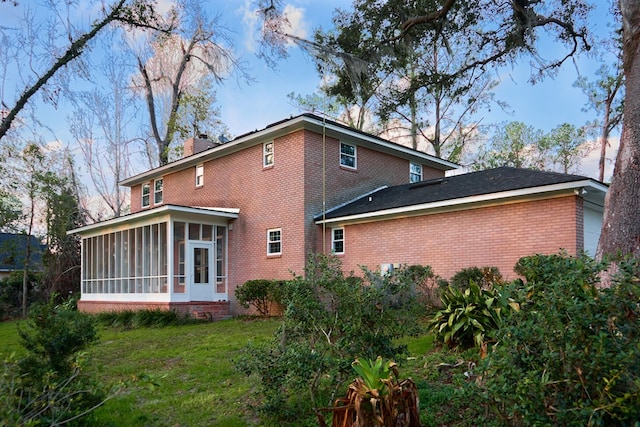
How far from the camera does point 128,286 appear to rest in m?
18.1

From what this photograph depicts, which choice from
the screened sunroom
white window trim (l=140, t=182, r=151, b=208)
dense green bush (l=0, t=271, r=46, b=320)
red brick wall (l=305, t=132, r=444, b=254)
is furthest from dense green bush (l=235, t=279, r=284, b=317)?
dense green bush (l=0, t=271, r=46, b=320)

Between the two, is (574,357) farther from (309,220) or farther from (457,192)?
(309,220)

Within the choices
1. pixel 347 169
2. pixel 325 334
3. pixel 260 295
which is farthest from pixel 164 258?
pixel 325 334

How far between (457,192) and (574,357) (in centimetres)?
1105

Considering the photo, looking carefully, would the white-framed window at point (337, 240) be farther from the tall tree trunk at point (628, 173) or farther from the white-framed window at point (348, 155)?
the tall tree trunk at point (628, 173)

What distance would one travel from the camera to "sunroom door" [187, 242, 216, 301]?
1653cm

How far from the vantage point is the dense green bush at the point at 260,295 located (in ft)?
49.7

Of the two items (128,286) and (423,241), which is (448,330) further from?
(128,286)

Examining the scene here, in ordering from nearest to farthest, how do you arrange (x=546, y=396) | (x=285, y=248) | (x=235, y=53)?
(x=546, y=396) → (x=285, y=248) → (x=235, y=53)

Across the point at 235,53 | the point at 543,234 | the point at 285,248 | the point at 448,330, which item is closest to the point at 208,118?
the point at 235,53

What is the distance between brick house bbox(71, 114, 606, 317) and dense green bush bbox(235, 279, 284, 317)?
3.14ft

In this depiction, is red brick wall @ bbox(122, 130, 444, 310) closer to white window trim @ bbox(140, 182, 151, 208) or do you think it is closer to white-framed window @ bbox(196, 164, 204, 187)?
white-framed window @ bbox(196, 164, 204, 187)

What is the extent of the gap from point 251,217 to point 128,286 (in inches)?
219

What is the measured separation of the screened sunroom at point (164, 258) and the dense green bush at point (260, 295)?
→ 203 centimetres
